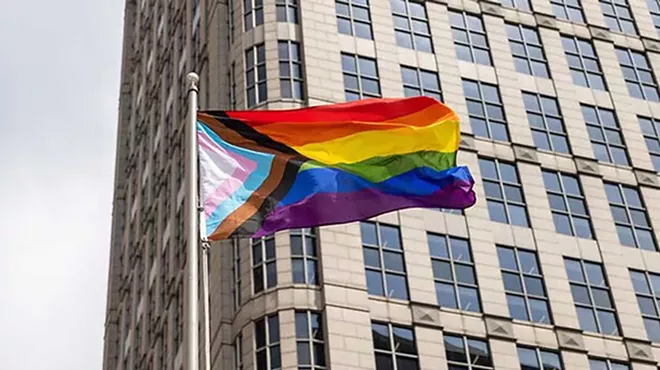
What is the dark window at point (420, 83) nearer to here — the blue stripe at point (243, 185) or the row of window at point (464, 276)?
the row of window at point (464, 276)

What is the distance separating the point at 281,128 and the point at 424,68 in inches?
1028

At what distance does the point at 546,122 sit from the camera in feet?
168

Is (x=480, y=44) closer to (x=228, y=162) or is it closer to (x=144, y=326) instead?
(x=144, y=326)

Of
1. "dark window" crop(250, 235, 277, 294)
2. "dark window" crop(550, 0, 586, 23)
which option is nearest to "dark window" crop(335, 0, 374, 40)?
"dark window" crop(550, 0, 586, 23)

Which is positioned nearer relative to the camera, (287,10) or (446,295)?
(446,295)

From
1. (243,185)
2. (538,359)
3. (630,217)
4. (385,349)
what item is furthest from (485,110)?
(243,185)

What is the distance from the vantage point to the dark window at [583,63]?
177 feet

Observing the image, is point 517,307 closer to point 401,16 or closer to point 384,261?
point 384,261

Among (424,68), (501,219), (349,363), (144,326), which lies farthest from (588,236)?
(144,326)

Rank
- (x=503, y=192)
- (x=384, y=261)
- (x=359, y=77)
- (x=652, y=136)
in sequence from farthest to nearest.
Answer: (x=652, y=136) → (x=359, y=77) → (x=503, y=192) → (x=384, y=261)

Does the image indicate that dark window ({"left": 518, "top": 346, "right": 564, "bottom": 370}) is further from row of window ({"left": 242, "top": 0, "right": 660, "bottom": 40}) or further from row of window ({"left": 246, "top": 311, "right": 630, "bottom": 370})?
row of window ({"left": 242, "top": 0, "right": 660, "bottom": 40})

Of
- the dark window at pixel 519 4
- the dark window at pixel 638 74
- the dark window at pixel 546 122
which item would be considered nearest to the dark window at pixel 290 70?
the dark window at pixel 546 122

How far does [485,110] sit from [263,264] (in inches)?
539

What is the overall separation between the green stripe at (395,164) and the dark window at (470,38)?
26866mm
